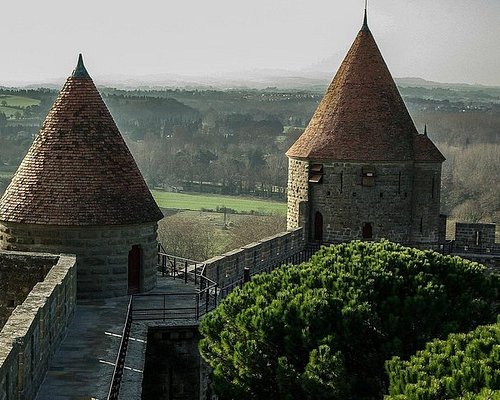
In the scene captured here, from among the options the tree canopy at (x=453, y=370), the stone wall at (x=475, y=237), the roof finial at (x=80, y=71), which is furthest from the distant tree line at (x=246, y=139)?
the tree canopy at (x=453, y=370)

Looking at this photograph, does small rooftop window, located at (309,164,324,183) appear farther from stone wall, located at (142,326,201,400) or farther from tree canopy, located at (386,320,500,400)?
tree canopy, located at (386,320,500,400)

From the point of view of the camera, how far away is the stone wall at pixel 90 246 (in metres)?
19.5

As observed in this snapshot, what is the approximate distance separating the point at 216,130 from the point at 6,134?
85.0ft

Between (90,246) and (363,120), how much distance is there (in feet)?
37.6

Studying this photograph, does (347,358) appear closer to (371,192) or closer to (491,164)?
(371,192)

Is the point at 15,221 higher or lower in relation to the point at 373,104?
lower

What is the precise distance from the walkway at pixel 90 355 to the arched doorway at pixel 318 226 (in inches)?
391

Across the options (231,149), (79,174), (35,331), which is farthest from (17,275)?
(231,149)

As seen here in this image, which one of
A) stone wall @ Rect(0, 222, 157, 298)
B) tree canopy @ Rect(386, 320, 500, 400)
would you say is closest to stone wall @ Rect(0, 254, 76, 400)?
stone wall @ Rect(0, 222, 157, 298)

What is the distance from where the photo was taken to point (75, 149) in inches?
803

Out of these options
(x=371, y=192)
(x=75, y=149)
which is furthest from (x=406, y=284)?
(x=371, y=192)

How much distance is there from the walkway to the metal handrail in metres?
0.13

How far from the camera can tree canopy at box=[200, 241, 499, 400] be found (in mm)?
14680

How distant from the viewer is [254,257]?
79.7 ft
